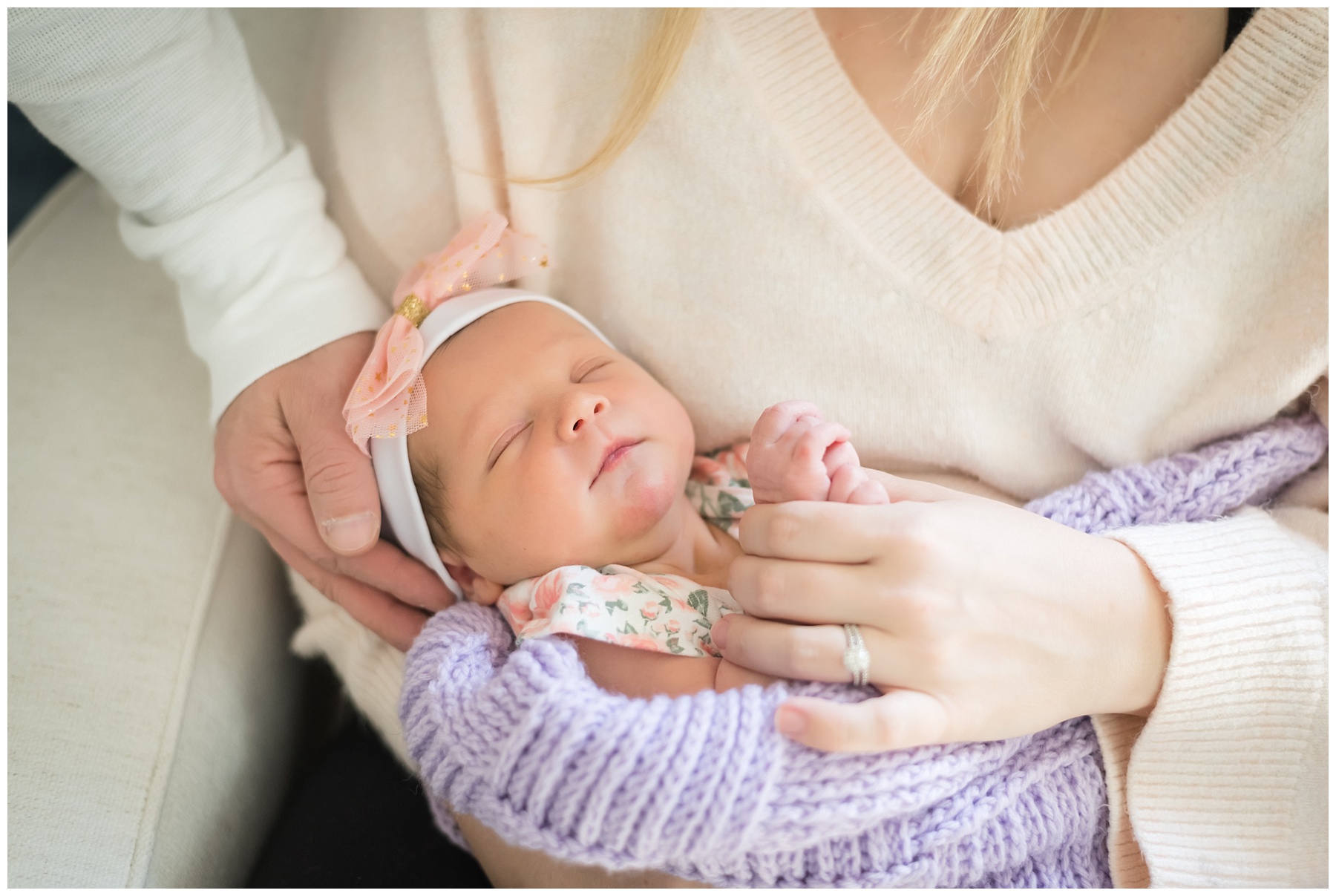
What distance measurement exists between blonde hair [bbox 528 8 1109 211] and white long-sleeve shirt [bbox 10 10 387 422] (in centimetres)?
29

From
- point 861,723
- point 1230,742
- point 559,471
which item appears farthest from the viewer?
point 559,471

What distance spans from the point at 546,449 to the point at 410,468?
0.18m

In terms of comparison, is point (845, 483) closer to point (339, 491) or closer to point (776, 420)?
point (776, 420)

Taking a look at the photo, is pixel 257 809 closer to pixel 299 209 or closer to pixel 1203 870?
pixel 299 209

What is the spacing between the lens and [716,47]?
97cm

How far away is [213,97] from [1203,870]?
1326 mm

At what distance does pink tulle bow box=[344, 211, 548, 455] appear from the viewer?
38.0 inches

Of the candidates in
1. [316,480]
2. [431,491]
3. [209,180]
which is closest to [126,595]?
[316,480]

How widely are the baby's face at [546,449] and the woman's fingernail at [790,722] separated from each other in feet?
0.94

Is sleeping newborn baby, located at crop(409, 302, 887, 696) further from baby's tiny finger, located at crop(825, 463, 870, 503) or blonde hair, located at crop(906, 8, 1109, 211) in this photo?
blonde hair, located at crop(906, 8, 1109, 211)

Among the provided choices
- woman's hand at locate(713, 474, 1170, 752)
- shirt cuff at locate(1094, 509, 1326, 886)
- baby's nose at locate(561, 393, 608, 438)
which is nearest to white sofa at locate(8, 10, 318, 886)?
baby's nose at locate(561, 393, 608, 438)

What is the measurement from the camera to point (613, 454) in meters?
0.95

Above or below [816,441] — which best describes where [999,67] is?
above

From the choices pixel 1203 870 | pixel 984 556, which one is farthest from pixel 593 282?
pixel 1203 870
